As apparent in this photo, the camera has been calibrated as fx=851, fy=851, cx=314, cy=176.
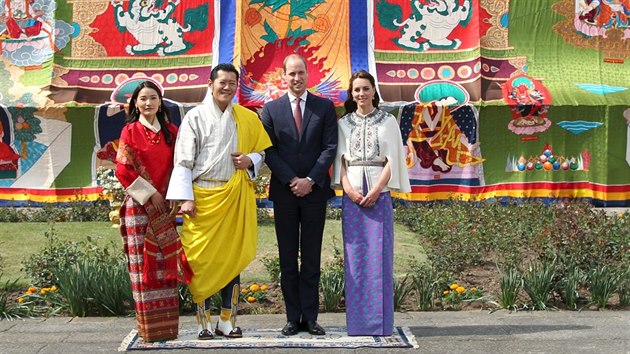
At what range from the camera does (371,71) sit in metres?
13.9

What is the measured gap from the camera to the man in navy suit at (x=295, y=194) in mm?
5715

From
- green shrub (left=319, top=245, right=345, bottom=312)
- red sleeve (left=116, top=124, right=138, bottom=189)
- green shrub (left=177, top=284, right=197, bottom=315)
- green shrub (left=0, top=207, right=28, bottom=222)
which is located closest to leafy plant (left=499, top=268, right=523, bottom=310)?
green shrub (left=319, top=245, right=345, bottom=312)

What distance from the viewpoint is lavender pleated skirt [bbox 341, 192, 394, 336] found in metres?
5.66

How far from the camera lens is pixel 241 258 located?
5.54 metres

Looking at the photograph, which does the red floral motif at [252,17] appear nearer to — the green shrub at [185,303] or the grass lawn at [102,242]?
the grass lawn at [102,242]

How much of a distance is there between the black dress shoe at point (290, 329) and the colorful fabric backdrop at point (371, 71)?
27.0ft

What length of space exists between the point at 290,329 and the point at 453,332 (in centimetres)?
111

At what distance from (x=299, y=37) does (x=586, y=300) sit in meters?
8.44

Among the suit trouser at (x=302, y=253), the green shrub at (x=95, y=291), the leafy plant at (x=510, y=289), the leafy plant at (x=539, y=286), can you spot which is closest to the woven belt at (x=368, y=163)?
the suit trouser at (x=302, y=253)

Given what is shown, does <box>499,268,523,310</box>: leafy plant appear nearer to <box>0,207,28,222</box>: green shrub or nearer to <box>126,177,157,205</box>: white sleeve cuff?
<box>126,177,157,205</box>: white sleeve cuff

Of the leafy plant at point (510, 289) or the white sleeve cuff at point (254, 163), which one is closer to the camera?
the white sleeve cuff at point (254, 163)

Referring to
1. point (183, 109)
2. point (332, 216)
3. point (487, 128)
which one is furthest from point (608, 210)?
point (183, 109)

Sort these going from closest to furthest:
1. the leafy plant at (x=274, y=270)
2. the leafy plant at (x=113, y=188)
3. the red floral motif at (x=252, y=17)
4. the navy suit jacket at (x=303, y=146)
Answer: the navy suit jacket at (x=303, y=146) → the leafy plant at (x=274, y=270) → the leafy plant at (x=113, y=188) → the red floral motif at (x=252, y=17)

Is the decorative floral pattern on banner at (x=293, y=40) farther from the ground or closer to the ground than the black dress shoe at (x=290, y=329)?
farther from the ground
